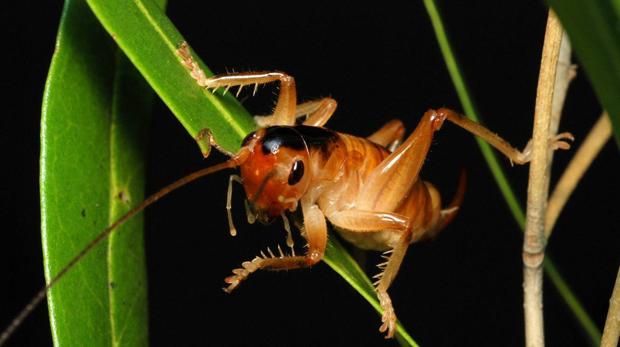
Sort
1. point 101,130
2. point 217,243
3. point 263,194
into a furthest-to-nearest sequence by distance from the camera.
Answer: point 217,243
point 263,194
point 101,130

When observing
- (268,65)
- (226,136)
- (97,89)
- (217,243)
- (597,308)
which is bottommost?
(597,308)

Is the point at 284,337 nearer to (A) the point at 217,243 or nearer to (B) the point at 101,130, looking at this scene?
(A) the point at 217,243

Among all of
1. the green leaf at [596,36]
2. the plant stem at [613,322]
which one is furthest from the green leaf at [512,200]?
the green leaf at [596,36]

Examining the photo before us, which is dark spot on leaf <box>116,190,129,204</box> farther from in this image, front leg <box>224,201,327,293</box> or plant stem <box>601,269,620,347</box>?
plant stem <box>601,269,620,347</box>

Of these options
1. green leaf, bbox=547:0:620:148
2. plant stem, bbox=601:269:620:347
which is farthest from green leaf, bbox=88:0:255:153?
green leaf, bbox=547:0:620:148

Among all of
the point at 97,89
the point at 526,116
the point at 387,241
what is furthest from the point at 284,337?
the point at 97,89

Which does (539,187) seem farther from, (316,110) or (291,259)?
(316,110)

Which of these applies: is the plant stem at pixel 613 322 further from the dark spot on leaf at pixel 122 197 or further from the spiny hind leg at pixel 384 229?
the dark spot on leaf at pixel 122 197

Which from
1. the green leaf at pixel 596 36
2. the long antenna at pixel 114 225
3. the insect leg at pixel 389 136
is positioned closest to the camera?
the green leaf at pixel 596 36
